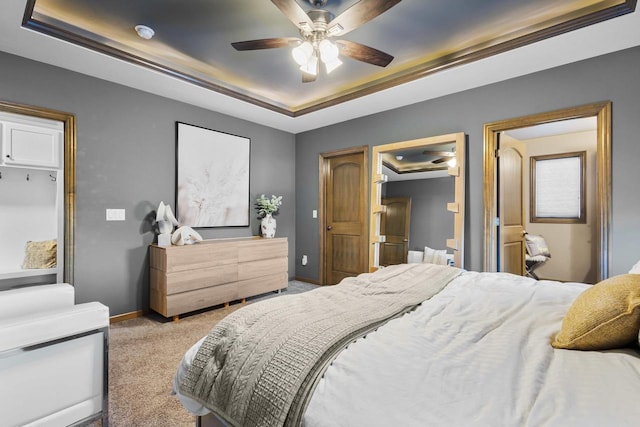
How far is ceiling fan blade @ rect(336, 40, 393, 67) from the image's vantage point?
7.60ft

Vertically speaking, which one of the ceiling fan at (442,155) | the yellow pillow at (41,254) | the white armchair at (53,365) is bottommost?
the white armchair at (53,365)

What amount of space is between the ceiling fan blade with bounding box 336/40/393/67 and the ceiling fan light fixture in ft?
0.72

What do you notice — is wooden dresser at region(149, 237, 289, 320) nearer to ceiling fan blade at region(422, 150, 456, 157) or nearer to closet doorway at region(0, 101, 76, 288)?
closet doorway at region(0, 101, 76, 288)

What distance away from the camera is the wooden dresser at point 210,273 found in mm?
3219

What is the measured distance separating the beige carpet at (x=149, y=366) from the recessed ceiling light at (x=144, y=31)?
2.67 m

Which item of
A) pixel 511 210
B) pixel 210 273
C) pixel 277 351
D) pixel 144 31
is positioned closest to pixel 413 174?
pixel 511 210

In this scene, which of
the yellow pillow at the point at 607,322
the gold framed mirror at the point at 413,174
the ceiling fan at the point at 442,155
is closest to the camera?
the yellow pillow at the point at 607,322

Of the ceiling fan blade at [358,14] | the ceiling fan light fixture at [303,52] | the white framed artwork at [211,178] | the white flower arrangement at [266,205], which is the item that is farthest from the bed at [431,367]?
the white flower arrangement at [266,205]

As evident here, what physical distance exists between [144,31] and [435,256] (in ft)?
11.8

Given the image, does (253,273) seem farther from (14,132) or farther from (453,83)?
(453,83)

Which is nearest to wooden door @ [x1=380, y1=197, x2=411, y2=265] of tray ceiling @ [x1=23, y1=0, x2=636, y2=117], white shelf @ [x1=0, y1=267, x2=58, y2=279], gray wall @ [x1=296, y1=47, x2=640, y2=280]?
gray wall @ [x1=296, y1=47, x2=640, y2=280]

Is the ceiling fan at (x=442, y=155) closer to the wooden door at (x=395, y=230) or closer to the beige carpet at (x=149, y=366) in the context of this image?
the wooden door at (x=395, y=230)

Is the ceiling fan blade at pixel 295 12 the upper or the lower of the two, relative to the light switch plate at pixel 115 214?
upper

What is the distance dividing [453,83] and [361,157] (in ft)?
5.02
